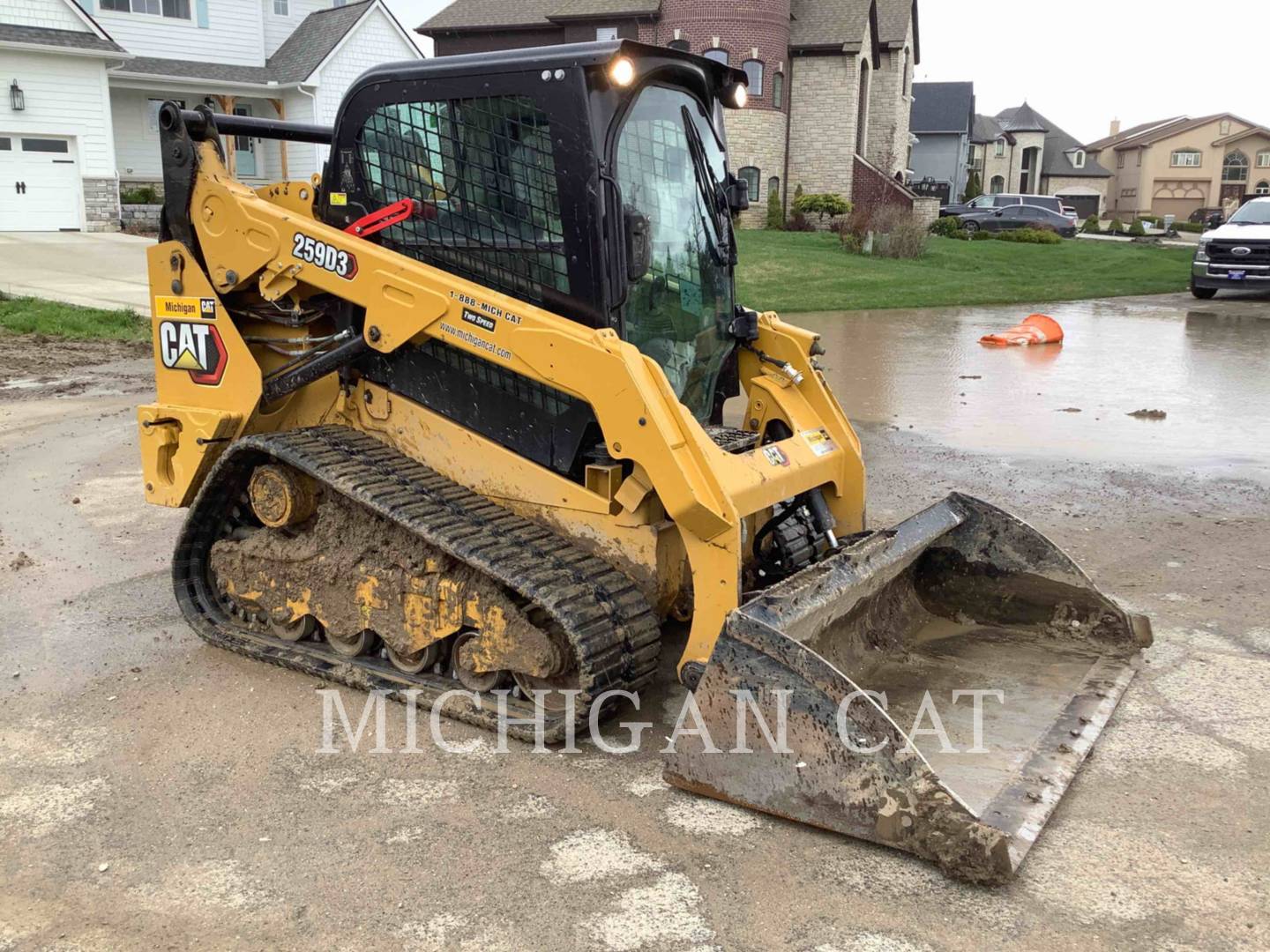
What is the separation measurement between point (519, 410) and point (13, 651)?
2.57 meters

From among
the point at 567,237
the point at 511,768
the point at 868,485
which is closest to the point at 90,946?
the point at 511,768

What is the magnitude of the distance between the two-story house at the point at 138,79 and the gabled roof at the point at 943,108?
3674 cm

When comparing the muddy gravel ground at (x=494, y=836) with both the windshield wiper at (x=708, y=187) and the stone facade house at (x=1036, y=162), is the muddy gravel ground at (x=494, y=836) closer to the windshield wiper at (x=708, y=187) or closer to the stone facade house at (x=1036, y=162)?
the windshield wiper at (x=708, y=187)

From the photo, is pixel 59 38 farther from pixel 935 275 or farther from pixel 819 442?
pixel 819 442

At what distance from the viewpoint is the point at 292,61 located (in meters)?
30.2

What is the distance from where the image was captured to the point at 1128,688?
15.3 ft

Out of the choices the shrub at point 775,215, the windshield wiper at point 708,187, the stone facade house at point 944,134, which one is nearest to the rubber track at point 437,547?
the windshield wiper at point 708,187

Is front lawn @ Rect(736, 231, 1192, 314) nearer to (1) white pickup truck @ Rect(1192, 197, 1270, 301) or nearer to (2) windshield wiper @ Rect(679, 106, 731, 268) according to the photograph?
(1) white pickup truck @ Rect(1192, 197, 1270, 301)

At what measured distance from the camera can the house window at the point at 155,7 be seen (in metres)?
28.5

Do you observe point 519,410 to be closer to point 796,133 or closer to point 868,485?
point 868,485

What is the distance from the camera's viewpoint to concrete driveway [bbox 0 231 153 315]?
16.2 meters

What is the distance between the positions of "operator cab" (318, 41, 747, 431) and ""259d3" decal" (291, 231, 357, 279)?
0.75 feet

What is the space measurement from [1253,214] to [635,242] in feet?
71.1

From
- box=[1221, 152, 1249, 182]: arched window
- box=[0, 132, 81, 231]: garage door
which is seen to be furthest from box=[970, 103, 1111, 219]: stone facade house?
box=[0, 132, 81, 231]: garage door
